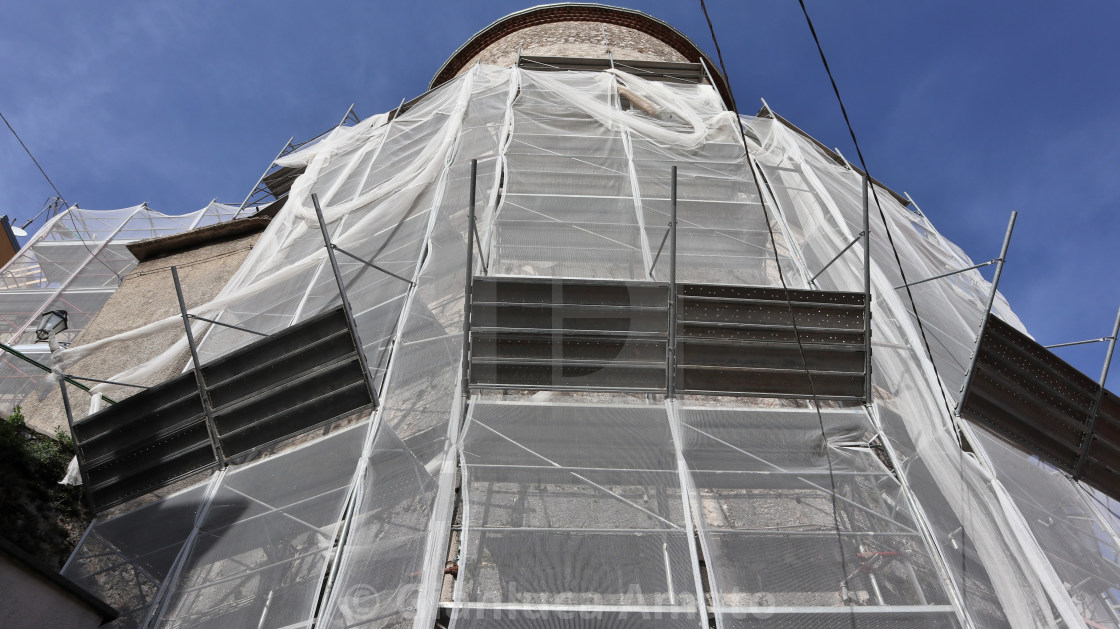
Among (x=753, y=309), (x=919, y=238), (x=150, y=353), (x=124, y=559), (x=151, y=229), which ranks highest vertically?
(x=151, y=229)

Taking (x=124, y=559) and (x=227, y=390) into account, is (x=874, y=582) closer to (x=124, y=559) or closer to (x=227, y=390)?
(x=227, y=390)

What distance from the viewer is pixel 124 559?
5.88 m

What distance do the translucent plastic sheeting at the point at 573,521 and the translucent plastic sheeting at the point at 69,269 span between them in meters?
8.06

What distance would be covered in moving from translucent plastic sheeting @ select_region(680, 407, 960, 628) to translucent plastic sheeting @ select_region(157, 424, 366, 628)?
95.7 inches

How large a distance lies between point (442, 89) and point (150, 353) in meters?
5.31

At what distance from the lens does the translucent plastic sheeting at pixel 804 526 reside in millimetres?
4613

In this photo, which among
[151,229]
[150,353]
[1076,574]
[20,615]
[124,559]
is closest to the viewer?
[20,615]

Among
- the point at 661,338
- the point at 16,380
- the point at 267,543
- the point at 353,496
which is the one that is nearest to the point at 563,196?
the point at 661,338

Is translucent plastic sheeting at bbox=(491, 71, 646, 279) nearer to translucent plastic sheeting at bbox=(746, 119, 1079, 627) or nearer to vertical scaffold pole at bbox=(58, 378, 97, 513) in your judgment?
translucent plastic sheeting at bbox=(746, 119, 1079, 627)

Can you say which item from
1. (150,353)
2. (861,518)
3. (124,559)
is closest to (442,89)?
(150,353)

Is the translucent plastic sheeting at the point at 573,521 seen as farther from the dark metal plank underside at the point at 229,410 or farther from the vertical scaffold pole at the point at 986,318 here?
the vertical scaffold pole at the point at 986,318

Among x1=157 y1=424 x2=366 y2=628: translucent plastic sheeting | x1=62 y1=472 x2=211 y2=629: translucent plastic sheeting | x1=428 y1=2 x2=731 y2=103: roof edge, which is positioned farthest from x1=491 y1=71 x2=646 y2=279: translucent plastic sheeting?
x1=428 y1=2 x2=731 y2=103: roof edge

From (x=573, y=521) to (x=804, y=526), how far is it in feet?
5.23

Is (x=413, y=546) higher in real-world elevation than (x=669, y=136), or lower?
lower
